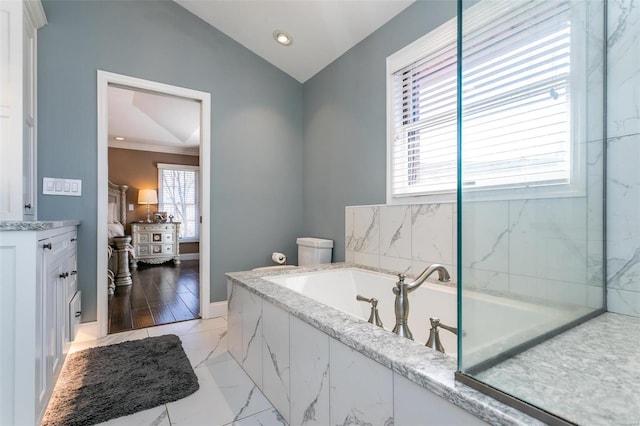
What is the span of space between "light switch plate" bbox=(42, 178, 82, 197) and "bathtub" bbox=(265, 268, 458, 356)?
1660 mm

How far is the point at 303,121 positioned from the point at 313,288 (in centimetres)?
197

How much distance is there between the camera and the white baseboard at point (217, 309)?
2.80m

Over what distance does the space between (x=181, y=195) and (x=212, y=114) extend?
4188mm

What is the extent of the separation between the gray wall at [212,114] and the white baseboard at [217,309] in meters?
0.07

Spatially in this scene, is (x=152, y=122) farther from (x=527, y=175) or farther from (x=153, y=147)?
(x=527, y=175)

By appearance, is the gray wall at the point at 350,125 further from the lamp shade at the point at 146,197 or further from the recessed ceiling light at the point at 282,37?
the lamp shade at the point at 146,197

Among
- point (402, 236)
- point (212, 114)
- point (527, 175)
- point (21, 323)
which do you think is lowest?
point (21, 323)

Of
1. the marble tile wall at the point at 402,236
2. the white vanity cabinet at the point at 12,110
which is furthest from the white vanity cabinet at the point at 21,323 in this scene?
the marble tile wall at the point at 402,236

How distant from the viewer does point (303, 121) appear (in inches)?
131

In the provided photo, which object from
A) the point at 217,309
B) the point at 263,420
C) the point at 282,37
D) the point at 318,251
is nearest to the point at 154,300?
the point at 217,309

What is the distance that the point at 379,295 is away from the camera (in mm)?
2008

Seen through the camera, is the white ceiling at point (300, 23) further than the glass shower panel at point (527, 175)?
Yes

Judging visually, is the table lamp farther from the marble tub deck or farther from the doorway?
the marble tub deck

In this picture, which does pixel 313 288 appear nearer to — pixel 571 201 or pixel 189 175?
pixel 571 201
